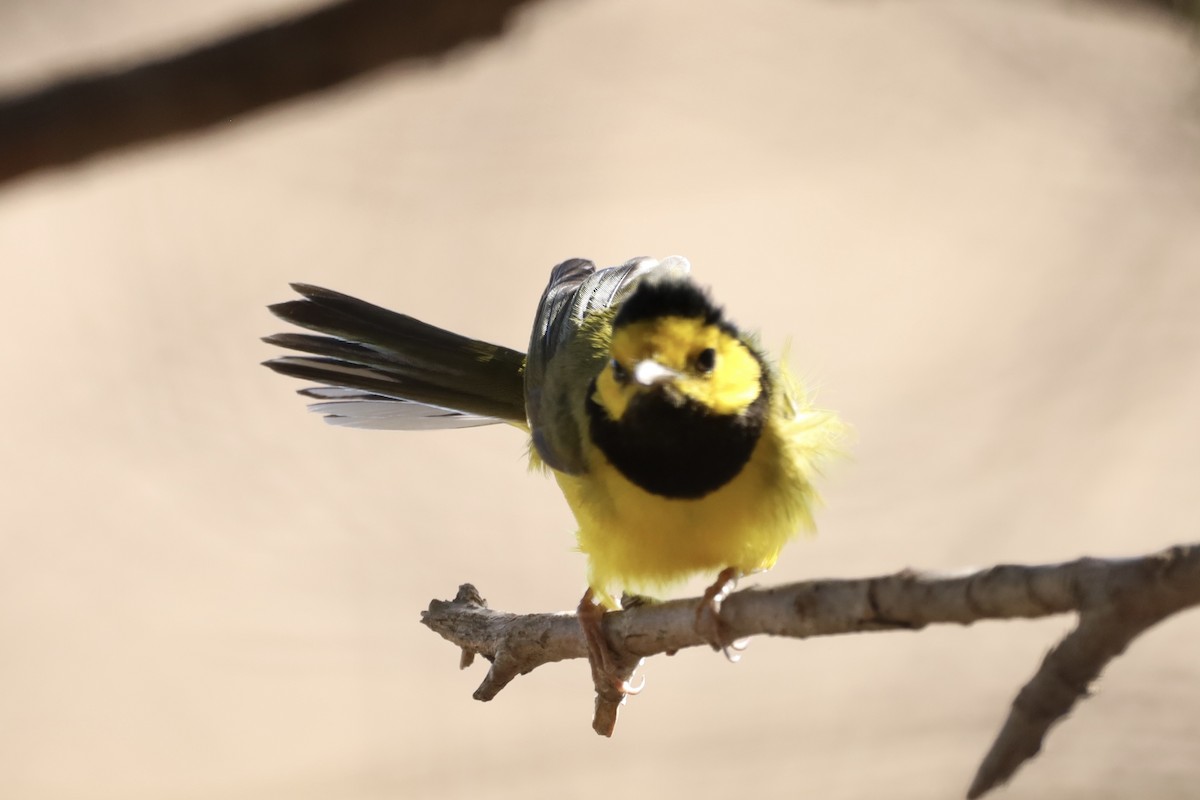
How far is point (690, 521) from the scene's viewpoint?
1781 mm

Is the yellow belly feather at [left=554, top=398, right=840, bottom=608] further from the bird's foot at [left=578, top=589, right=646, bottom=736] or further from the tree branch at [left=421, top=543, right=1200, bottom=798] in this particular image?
the tree branch at [left=421, top=543, right=1200, bottom=798]

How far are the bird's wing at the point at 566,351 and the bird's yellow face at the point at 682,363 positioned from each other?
13 centimetres

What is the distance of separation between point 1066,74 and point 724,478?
3050 mm

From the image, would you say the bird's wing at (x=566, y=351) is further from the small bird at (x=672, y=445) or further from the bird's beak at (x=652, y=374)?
the bird's beak at (x=652, y=374)

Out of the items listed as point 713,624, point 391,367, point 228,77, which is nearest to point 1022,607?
point 713,624

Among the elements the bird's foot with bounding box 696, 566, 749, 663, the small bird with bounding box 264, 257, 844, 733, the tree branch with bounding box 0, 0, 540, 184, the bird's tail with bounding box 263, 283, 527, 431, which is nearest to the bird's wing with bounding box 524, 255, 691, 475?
the small bird with bounding box 264, 257, 844, 733

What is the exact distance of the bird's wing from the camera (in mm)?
1979

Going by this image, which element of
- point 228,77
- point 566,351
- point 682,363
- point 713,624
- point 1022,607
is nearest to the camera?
point 1022,607

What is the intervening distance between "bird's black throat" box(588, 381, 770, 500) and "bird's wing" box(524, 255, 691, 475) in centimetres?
14

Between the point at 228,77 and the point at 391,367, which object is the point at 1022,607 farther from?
the point at 228,77

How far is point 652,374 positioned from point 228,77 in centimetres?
147

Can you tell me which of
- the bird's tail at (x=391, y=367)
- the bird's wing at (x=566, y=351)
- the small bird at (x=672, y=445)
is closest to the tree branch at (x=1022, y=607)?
the small bird at (x=672, y=445)

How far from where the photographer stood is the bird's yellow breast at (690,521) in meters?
1.79

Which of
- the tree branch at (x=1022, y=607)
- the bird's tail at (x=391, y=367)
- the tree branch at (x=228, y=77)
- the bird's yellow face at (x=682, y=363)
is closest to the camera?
the tree branch at (x=1022, y=607)
